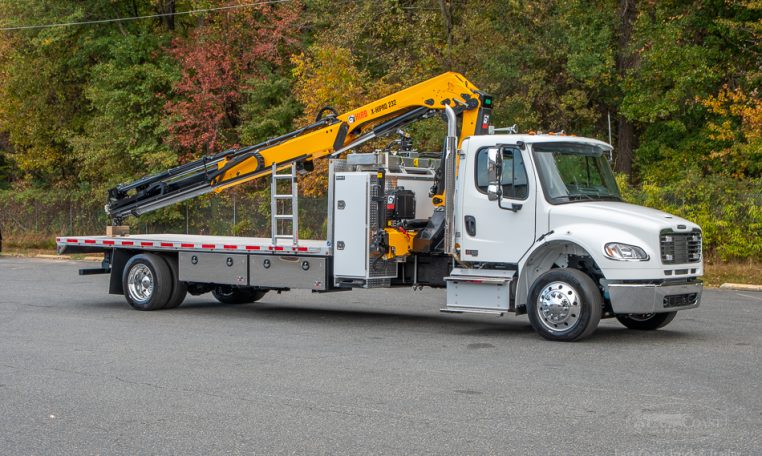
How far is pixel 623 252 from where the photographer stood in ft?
41.0

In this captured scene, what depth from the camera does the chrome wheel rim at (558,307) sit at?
41.5 feet

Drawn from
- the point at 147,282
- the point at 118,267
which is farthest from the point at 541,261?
the point at 118,267

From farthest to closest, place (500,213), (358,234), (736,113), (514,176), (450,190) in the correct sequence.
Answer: (736,113)
(358,234)
(450,190)
(500,213)
(514,176)

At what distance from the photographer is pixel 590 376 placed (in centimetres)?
1036

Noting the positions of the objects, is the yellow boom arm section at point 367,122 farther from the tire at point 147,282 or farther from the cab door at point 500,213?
the tire at point 147,282

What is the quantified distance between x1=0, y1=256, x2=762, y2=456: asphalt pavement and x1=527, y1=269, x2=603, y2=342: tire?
0.80 feet

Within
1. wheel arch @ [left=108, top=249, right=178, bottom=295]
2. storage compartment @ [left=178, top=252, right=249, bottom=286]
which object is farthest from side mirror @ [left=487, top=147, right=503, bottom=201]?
wheel arch @ [left=108, top=249, right=178, bottom=295]

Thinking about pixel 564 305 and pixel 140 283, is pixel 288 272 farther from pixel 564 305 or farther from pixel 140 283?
pixel 564 305

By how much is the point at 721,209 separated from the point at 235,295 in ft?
42.5

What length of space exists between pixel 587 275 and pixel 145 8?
36.9 metres

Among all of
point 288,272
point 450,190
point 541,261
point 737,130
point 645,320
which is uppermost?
point 737,130

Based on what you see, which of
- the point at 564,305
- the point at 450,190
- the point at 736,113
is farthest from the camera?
the point at 736,113

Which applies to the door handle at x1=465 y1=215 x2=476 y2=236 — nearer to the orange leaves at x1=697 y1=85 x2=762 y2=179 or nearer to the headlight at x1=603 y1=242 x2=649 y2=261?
the headlight at x1=603 y1=242 x2=649 y2=261

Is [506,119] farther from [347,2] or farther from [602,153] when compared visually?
[602,153]
